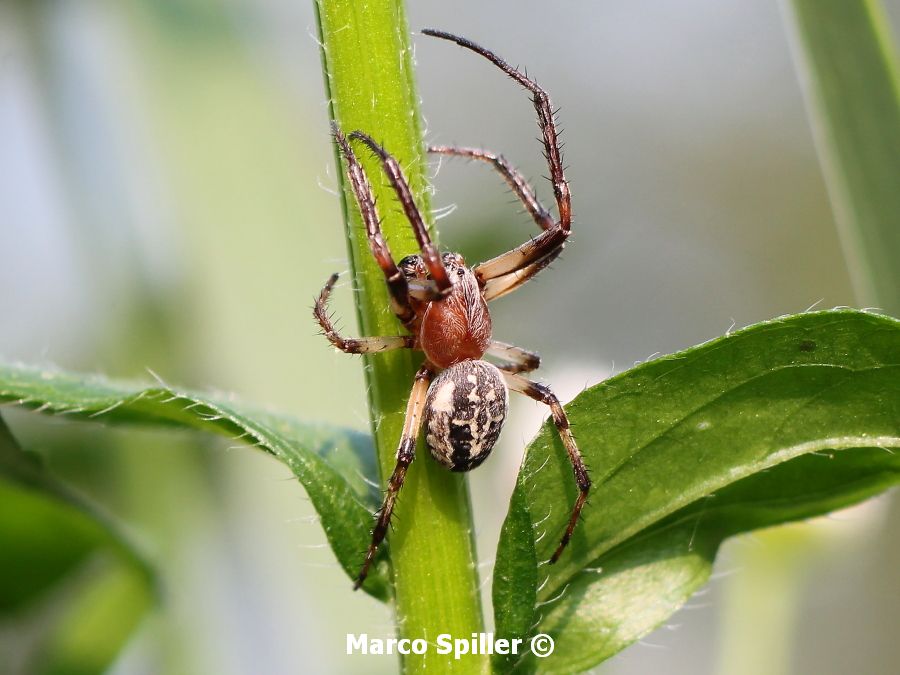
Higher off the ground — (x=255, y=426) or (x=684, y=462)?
(x=255, y=426)

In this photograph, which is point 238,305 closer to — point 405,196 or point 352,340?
point 352,340

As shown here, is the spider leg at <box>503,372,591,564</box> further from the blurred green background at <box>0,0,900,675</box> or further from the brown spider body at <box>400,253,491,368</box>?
the brown spider body at <box>400,253,491,368</box>

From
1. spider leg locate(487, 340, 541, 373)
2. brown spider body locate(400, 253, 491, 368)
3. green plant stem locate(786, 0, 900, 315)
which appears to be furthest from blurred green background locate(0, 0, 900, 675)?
green plant stem locate(786, 0, 900, 315)

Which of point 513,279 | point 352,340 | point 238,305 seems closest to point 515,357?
point 513,279

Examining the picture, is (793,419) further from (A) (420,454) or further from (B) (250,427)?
(B) (250,427)

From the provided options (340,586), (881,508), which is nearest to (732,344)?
(881,508)

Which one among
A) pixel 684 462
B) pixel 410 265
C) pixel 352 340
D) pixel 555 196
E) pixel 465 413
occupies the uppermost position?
pixel 555 196

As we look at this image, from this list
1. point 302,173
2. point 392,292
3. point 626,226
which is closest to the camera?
point 392,292
